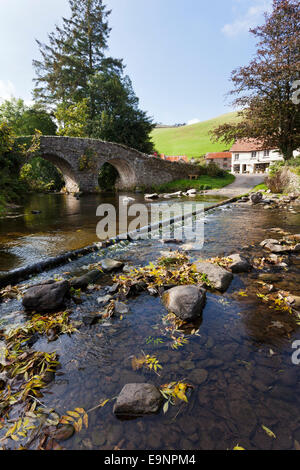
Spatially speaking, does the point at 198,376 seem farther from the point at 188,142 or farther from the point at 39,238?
the point at 188,142

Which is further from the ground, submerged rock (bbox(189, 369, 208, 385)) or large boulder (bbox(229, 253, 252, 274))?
large boulder (bbox(229, 253, 252, 274))

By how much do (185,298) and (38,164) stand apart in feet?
123

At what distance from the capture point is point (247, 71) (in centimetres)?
2050

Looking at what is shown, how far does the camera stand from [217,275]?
12.4 feet

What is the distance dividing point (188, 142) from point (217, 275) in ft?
327

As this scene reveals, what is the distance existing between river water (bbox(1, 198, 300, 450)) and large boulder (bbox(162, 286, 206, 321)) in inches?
5.4

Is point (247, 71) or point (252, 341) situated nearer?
point (252, 341)

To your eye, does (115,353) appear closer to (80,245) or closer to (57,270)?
(57,270)

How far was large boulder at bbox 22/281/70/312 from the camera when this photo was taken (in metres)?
3.13

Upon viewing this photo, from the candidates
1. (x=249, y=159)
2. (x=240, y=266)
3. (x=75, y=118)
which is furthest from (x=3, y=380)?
(x=249, y=159)

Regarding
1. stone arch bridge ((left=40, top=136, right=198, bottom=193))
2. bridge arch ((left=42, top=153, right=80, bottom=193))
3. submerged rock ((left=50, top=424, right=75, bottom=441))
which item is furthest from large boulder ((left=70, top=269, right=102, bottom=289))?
bridge arch ((left=42, top=153, right=80, bottom=193))

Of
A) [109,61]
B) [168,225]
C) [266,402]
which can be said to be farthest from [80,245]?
[109,61]

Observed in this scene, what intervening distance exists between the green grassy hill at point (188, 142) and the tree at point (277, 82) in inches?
2102

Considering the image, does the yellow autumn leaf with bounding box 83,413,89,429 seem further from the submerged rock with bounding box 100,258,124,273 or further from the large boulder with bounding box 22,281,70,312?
the submerged rock with bounding box 100,258,124,273
